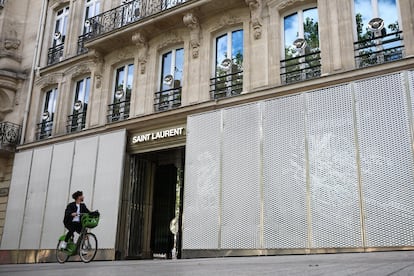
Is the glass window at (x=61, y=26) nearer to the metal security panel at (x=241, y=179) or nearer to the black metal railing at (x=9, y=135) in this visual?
the black metal railing at (x=9, y=135)

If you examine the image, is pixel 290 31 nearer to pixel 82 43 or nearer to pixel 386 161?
pixel 386 161

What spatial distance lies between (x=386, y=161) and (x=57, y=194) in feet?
33.7

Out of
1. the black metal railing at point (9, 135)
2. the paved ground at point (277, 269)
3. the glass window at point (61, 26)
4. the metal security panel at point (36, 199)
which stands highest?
the glass window at point (61, 26)

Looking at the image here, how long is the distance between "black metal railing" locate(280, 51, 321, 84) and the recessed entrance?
12.5 feet

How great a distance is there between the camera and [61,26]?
18141 mm

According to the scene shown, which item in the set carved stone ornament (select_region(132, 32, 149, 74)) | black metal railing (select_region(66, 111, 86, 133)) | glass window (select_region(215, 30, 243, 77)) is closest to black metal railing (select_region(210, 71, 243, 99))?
glass window (select_region(215, 30, 243, 77))

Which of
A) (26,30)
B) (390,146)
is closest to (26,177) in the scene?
(26,30)

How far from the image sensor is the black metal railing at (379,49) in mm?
10094

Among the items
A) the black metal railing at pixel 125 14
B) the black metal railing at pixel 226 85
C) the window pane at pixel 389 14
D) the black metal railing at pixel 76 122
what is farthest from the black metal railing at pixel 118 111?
the window pane at pixel 389 14

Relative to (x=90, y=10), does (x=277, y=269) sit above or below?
below

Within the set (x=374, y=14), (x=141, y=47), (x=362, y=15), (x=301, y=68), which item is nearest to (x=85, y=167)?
(x=141, y=47)

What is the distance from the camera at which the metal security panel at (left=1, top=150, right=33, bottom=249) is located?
15281 millimetres

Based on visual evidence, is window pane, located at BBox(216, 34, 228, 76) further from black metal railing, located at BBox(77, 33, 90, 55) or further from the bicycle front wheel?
the bicycle front wheel

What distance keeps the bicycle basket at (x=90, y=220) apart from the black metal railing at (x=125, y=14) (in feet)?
23.2
